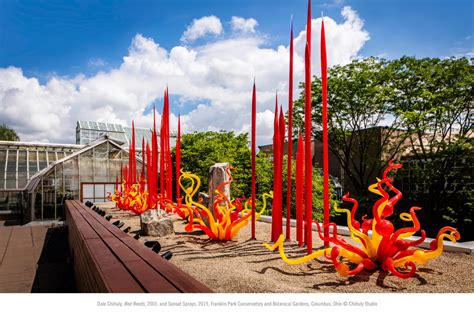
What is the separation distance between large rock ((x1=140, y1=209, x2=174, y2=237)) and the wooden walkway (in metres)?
1.62

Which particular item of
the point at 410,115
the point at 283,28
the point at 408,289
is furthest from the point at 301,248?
the point at 410,115

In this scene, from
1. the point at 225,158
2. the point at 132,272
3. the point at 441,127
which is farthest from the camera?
the point at 225,158

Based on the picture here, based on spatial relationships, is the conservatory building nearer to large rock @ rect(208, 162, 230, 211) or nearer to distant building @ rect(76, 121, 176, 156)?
distant building @ rect(76, 121, 176, 156)

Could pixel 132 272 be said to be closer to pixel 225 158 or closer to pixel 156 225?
pixel 156 225

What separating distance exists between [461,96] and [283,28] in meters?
8.85

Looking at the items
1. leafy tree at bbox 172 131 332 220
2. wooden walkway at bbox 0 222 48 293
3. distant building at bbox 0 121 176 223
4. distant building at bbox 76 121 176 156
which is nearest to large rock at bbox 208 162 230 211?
wooden walkway at bbox 0 222 48 293

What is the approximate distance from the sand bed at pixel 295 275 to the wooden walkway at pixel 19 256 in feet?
7.83

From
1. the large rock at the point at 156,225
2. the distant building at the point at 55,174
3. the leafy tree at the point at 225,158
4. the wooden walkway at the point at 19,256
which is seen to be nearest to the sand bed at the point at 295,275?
the large rock at the point at 156,225

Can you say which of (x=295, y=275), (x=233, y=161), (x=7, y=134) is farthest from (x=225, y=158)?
(x=7, y=134)

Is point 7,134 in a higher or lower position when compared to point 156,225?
higher

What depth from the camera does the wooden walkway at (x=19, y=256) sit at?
4.66m

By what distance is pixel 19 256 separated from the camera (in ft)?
21.6

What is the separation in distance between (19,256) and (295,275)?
5874mm
